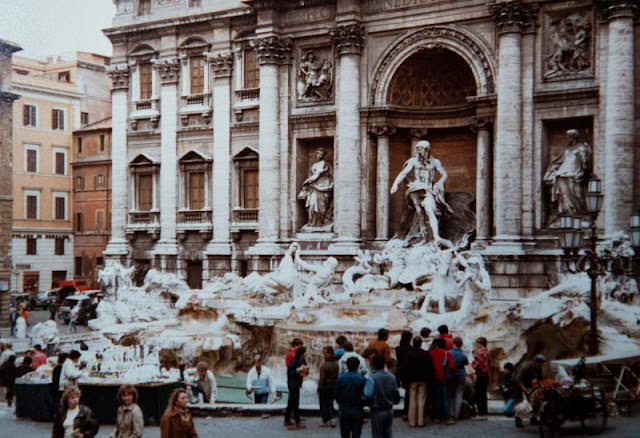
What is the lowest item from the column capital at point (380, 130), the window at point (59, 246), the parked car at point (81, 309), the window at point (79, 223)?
the parked car at point (81, 309)

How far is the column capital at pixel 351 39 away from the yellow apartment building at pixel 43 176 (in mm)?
24062

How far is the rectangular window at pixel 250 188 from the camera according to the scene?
3212 cm

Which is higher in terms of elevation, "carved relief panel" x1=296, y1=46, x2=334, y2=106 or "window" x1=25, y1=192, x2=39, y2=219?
"carved relief panel" x1=296, y1=46, x2=334, y2=106

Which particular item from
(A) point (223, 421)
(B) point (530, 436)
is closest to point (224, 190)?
(A) point (223, 421)

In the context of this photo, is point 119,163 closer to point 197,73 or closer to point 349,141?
point 197,73

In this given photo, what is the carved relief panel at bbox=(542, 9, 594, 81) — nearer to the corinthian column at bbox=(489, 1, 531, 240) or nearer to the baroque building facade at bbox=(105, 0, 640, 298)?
the baroque building facade at bbox=(105, 0, 640, 298)

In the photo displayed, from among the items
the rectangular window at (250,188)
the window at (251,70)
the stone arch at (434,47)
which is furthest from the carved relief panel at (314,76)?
the rectangular window at (250,188)

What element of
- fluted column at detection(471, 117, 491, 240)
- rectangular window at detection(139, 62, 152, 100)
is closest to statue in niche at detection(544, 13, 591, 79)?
fluted column at detection(471, 117, 491, 240)

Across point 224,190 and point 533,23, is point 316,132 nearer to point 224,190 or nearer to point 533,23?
point 224,190

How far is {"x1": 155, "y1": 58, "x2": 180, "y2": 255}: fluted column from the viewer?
1319 inches

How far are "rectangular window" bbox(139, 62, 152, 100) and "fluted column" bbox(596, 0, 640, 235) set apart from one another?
17529 mm

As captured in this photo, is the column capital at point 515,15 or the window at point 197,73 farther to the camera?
the window at point 197,73

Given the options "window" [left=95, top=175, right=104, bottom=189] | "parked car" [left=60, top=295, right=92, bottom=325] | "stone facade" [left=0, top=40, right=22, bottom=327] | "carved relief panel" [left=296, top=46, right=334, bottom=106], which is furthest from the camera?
"window" [left=95, top=175, right=104, bottom=189]

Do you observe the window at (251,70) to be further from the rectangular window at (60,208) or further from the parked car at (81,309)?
the rectangular window at (60,208)
